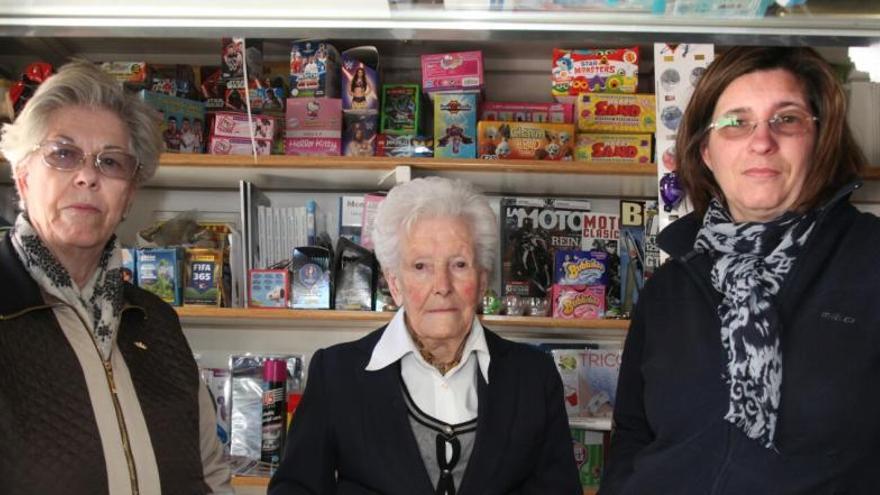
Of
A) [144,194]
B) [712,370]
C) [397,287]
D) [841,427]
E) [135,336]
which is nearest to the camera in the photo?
[841,427]

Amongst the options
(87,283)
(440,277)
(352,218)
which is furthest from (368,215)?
(87,283)

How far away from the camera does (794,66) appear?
146cm

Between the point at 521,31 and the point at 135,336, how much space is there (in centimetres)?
110

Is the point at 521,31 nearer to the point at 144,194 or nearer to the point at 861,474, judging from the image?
the point at 861,474

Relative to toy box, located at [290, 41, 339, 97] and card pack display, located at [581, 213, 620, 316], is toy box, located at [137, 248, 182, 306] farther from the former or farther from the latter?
card pack display, located at [581, 213, 620, 316]

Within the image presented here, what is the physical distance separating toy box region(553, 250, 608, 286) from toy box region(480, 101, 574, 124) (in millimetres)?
476

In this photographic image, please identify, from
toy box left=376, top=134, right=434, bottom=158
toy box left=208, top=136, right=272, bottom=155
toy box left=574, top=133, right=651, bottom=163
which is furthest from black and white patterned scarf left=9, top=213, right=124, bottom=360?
toy box left=574, top=133, right=651, bottom=163

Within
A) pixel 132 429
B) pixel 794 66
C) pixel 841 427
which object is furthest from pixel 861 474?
pixel 132 429

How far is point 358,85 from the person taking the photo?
2.74 metres

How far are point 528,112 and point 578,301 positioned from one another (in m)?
0.68

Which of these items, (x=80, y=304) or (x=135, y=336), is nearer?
(x=80, y=304)

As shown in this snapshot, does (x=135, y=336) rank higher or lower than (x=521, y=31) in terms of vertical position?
lower

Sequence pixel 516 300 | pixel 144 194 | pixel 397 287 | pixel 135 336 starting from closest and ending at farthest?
pixel 135 336, pixel 397 287, pixel 516 300, pixel 144 194

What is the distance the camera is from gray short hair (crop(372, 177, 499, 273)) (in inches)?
72.8
